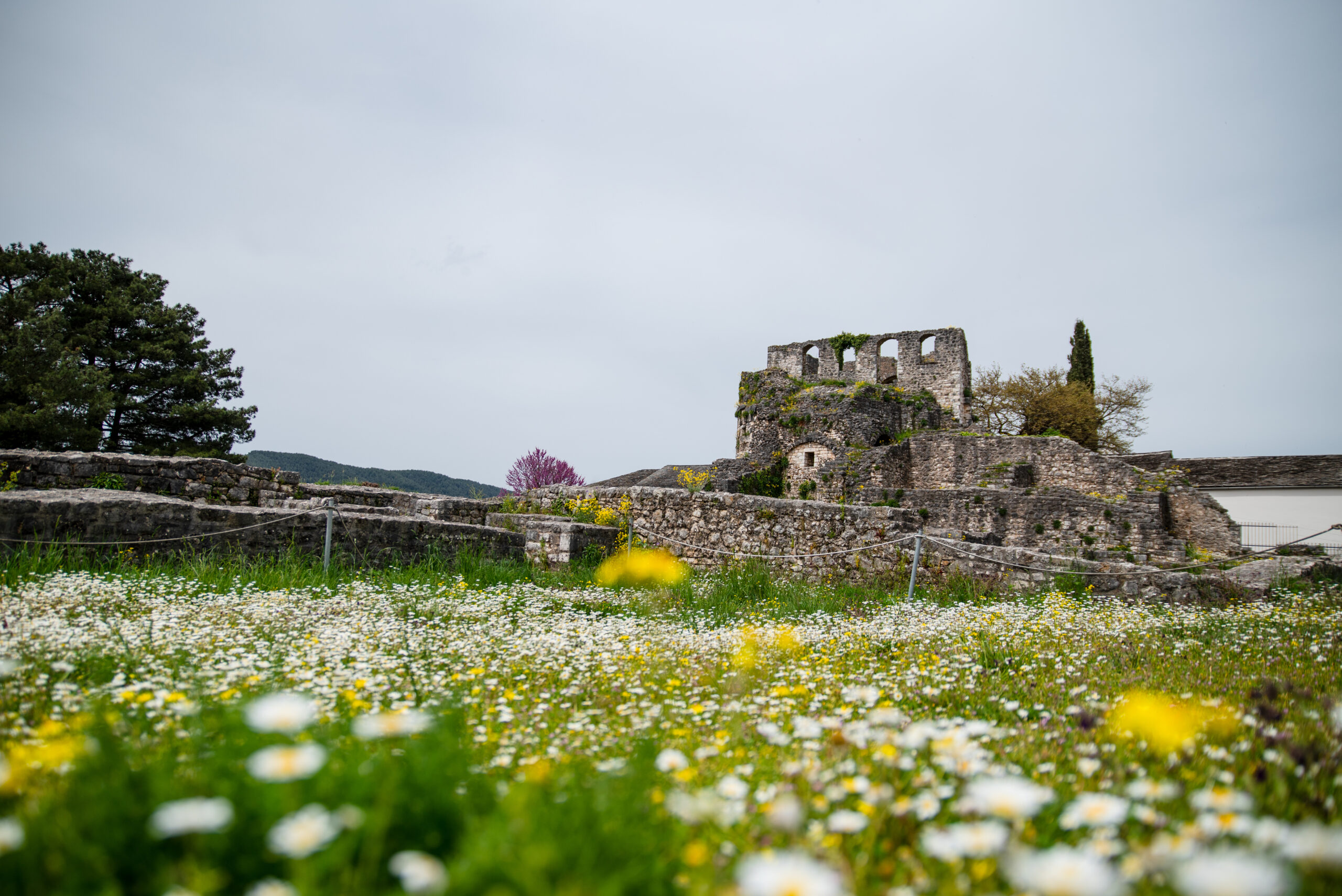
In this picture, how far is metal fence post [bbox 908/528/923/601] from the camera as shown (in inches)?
334

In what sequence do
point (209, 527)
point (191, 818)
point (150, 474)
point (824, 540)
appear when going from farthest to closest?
point (824, 540), point (150, 474), point (209, 527), point (191, 818)

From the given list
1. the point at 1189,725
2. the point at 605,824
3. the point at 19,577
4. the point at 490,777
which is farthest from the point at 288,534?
the point at 1189,725

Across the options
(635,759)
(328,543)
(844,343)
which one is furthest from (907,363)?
(635,759)

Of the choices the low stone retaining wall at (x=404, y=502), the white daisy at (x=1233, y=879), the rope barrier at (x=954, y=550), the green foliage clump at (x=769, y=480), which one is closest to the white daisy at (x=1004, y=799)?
the white daisy at (x=1233, y=879)

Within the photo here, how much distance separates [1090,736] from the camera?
2.51 metres

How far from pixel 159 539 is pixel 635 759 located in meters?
7.35

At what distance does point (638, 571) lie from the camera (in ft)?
30.4

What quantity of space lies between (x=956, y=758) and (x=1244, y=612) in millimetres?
6740

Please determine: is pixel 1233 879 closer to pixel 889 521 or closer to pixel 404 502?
pixel 889 521

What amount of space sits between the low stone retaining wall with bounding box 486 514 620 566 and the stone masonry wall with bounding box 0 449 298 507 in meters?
3.86

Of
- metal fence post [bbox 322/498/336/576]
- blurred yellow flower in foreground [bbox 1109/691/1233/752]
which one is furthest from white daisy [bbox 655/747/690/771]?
metal fence post [bbox 322/498/336/576]

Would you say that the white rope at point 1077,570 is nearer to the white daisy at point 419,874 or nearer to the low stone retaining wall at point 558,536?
the low stone retaining wall at point 558,536

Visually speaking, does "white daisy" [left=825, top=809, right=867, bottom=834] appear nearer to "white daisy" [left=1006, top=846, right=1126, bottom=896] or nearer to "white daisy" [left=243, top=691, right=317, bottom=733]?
"white daisy" [left=1006, top=846, right=1126, bottom=896]

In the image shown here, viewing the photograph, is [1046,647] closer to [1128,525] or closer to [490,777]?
[490,777]
